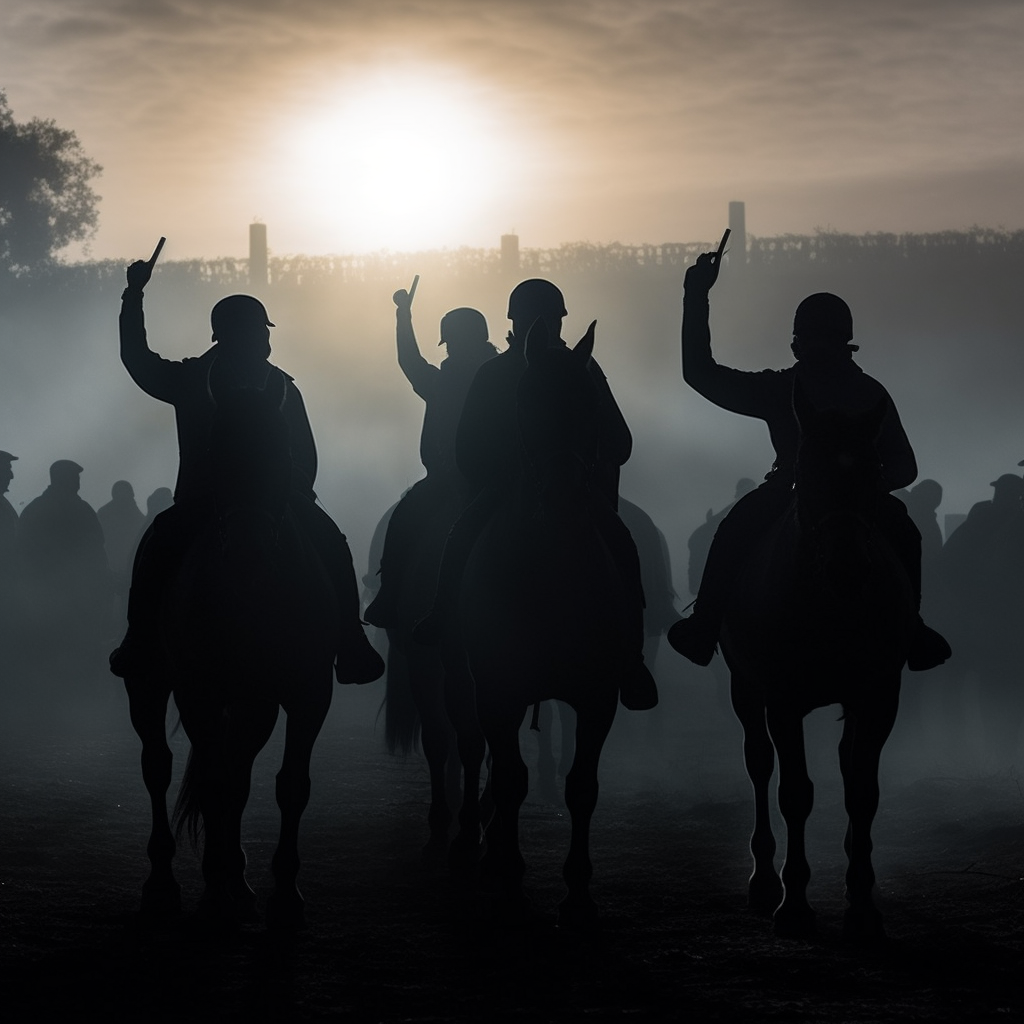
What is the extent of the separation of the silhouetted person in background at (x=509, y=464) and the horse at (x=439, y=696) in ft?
5.75

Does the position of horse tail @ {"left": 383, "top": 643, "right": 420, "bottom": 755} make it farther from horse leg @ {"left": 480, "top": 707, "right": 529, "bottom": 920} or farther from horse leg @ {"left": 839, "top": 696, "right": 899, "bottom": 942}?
horse leg @ {"left": 839, "top": 696, "right": 899, "bottom": 942}

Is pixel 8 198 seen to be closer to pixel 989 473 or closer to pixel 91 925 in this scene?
pixel 989 473

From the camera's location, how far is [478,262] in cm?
5003

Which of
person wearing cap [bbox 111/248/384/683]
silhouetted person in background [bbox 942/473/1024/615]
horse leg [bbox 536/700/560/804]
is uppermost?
person wearing cap [bbox 111/248/384/683]

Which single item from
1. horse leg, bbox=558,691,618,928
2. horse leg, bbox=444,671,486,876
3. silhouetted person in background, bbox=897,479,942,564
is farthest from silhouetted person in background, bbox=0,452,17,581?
horse leg, bbox=558,691,618,928

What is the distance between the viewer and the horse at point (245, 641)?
24.6 ft

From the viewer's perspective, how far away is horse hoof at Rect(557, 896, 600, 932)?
7.71 m

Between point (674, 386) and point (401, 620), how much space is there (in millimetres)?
35552

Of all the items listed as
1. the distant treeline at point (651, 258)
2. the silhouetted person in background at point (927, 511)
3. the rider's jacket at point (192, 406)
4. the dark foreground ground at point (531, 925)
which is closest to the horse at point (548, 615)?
the dark foreground ground at point (531, 925)

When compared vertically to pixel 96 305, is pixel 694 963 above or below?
below

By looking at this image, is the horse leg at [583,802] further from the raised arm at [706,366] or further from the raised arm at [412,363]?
the raised arm at [412,363]

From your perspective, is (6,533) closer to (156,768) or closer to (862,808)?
(156,768)

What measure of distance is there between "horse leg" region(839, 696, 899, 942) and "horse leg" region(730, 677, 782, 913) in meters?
0.80

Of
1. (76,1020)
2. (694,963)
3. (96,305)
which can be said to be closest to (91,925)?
(76,1020)
